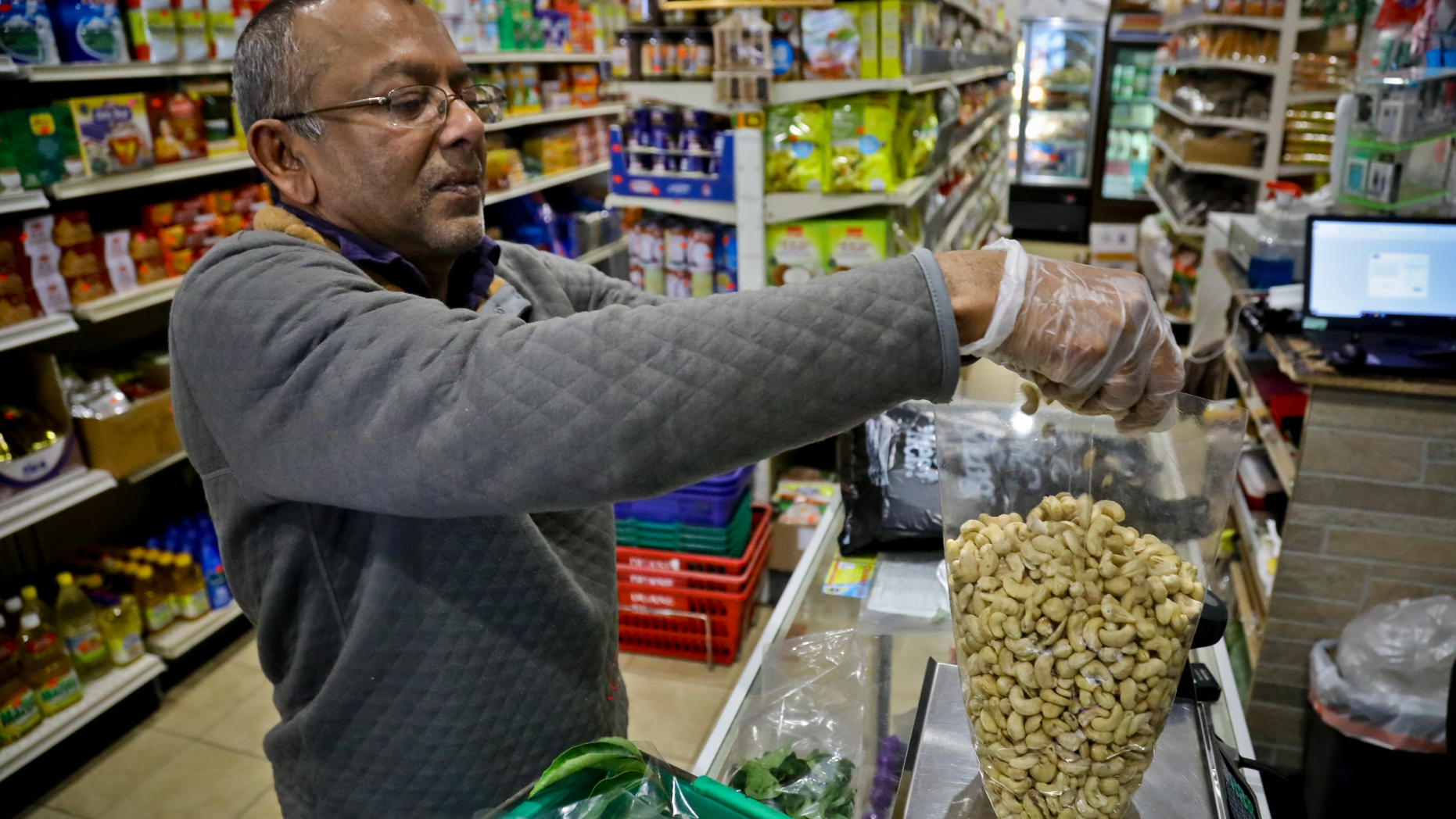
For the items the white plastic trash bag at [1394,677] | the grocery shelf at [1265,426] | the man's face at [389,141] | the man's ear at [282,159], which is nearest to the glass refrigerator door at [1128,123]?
the grocery shelf at [1265,426]

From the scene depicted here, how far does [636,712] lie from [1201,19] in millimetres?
5630

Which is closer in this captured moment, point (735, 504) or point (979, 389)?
point (979, 389)

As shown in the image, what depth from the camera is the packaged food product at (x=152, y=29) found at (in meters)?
2.98

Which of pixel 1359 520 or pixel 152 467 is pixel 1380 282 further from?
pixel 152 467

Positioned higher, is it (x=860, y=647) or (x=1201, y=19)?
(x=1201, y=19)

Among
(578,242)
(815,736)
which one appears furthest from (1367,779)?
(578,242)

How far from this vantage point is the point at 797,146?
3.29m

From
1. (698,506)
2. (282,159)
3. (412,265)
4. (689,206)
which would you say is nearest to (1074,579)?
(412,265)

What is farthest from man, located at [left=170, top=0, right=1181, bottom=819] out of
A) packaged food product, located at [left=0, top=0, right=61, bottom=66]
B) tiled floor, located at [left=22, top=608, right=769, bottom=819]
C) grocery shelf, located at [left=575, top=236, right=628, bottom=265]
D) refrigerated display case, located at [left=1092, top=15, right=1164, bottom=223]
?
refrigerated display case, located at [left=1092, top=15, right=1164, bottom=223]

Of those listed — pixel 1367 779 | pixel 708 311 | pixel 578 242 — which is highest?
pixel 708 311

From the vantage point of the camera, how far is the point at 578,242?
19.6ft

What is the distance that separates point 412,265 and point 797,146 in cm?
225

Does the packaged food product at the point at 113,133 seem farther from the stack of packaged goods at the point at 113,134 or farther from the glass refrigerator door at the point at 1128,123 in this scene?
the glass refrigerator door at the point at 1128,123

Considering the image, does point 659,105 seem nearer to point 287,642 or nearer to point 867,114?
point 867,114
